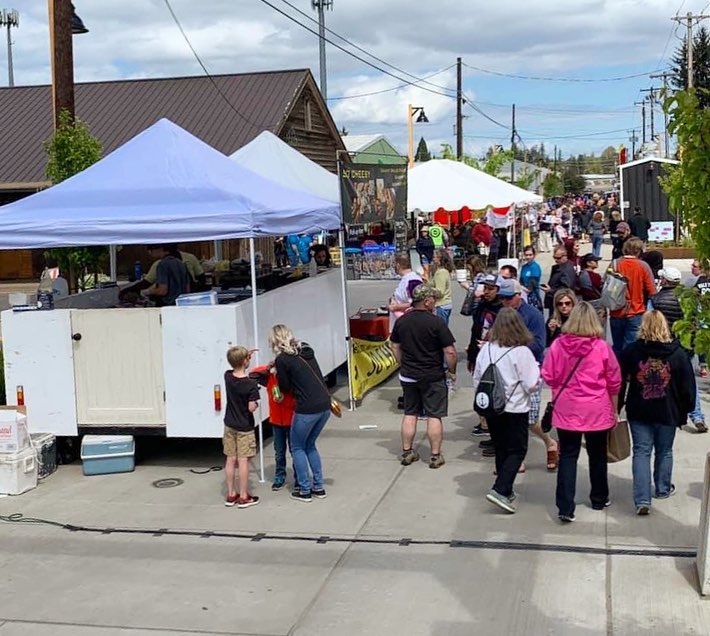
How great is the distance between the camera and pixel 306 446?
7.43m

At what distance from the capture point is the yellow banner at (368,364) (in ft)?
35.9

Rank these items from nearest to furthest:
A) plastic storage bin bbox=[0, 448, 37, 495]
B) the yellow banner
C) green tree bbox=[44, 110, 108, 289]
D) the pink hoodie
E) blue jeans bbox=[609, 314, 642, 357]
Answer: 1. the pink hoodie
2. plastic storage bin bbox=[0, 448, 37, 495]
3. blue jeans bbox=[609, 314, 642, 357]
4. the yellow banner
5. green tree bbox=[44, 110, 108, 289]

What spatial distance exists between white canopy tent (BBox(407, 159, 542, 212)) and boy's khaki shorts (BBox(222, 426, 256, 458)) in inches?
459

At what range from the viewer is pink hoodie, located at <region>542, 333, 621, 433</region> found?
647 cm

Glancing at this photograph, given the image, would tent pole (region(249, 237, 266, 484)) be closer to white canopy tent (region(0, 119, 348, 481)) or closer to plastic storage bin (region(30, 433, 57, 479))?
white canopy tent (region(0, 119, 348, 481))

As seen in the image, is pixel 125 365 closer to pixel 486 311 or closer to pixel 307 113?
pixel 486 311

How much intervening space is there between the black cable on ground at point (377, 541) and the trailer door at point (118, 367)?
4.82 feet

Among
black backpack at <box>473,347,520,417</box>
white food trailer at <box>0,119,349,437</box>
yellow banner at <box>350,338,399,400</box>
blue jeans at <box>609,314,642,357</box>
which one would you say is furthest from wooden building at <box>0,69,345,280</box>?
black backpack at <box>473,347,520,417</box>

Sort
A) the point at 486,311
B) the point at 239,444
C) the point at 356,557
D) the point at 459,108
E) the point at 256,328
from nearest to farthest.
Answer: the point at 356,557
the point at 239,444
the point at 256,328
the point at 486,311
the point at 459,108

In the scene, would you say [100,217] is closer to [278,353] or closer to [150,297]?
Result: [150,297]

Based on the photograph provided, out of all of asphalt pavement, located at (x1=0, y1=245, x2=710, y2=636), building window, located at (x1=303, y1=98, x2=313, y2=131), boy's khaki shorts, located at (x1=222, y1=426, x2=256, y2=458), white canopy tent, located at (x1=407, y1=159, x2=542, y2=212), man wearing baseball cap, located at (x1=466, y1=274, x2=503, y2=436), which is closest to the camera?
asphalt pavement, located at (x1=0, y1=245, x2=710, y2=636)

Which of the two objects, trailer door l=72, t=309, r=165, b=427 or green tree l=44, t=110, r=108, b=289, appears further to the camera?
green tree l=44, t=110, r=108, b=289

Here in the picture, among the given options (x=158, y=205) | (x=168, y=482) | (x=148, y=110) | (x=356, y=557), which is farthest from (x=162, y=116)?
(x=356, y=557)

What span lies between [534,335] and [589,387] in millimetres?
1826
